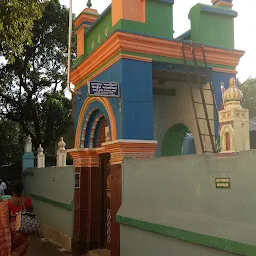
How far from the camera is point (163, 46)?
6.39m

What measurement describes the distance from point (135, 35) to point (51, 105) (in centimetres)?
1136

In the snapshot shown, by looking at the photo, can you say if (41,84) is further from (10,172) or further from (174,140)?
(174,140)

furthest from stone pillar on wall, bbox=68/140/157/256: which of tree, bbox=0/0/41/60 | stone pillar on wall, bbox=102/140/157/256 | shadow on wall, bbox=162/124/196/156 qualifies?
tree, bbox=0/0/41/60

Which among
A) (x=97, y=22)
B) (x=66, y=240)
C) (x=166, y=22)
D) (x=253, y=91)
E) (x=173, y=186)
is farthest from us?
(x=253, y=91)

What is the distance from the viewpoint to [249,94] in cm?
2589

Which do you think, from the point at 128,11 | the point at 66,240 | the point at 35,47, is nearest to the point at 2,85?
the point at 35,47

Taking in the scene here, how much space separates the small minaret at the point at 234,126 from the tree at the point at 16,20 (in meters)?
4.32

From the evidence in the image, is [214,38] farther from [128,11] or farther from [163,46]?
[128,11]

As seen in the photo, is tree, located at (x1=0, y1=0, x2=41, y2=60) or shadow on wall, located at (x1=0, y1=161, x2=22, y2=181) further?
shadow on wall, located at (x1=0, y1=161, x2=22, y2=181)

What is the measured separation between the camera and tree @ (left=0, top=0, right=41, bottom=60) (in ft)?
21.4

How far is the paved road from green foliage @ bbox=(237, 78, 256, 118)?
18404 mm

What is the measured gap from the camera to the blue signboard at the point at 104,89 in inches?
240

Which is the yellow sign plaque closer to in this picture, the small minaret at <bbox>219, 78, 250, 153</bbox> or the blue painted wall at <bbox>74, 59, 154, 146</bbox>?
the small minaret at <bbox>219, 78, 250, 153</bbox>

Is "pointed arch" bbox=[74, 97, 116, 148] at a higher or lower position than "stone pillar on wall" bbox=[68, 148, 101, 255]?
higher
